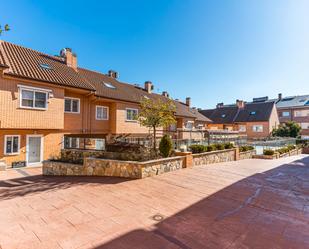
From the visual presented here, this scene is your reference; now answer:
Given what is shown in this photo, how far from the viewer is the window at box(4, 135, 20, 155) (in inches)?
467

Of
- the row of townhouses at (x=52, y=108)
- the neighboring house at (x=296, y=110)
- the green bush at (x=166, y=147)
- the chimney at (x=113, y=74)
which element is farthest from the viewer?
the neighboring house at (x=296, y=110)

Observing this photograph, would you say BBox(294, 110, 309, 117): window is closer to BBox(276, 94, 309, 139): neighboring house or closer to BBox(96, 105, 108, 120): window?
BBox(276, 94, 309, 139): neighboring house

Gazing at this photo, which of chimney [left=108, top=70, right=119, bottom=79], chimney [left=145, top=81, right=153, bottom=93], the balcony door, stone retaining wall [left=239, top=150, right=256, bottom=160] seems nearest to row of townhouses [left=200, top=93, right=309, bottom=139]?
stone retaining wall [left=239, top=150, right=256, bottom=160]

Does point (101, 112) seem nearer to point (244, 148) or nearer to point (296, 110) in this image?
point (244, 148)

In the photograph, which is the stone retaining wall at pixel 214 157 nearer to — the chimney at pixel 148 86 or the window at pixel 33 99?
the window at pixel 33 99

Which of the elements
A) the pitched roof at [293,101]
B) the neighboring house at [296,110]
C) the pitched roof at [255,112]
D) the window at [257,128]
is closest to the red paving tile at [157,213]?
the window at [257,128]

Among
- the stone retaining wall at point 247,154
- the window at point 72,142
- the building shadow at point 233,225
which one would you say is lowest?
the stone retaining wall at point 247,154

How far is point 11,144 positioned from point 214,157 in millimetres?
14272

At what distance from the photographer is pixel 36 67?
1352cm

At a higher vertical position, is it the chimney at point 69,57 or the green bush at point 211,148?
the chimney at point 69,57

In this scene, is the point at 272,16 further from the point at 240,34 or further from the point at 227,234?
the point at 227,234

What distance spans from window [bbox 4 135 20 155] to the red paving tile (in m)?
5.92

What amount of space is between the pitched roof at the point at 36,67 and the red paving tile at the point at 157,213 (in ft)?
27.3

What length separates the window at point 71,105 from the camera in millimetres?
15008
